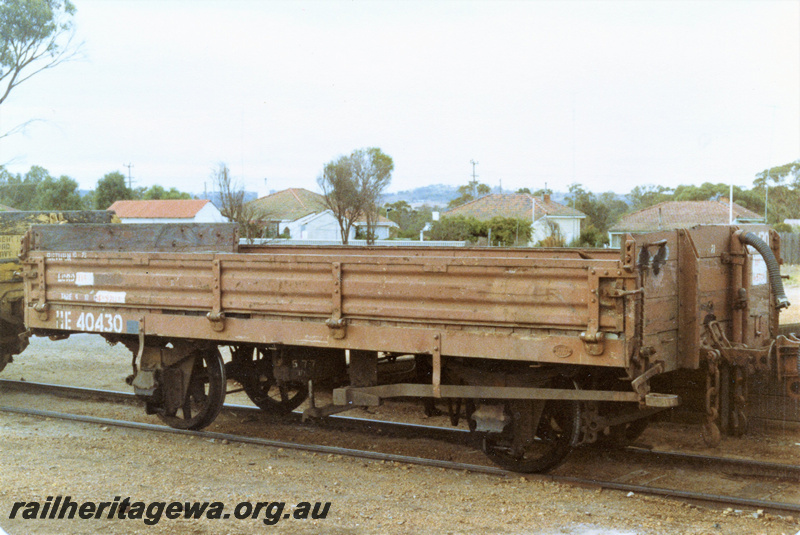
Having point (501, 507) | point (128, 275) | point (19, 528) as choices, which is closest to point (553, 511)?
point (501, 507)

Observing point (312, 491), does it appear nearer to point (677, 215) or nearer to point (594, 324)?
point (594, 324)

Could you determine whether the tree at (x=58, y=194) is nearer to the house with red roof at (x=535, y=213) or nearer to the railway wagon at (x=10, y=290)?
the house with red roof at (x=535, y=213)

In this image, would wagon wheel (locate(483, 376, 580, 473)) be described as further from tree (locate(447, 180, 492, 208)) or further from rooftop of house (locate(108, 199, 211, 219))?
tree (locate(447, 180, 492, 208))

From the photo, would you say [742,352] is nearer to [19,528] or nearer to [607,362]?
[607,362]

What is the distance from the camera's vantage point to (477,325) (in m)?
5.45

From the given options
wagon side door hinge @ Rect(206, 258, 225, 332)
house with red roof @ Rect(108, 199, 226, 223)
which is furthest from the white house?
wagon side door hinge @ Rect(206, 258, 225, 332)

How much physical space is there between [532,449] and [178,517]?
120 inches

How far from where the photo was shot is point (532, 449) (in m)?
6.76

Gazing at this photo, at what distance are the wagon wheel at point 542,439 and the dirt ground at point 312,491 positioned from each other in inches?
6.5

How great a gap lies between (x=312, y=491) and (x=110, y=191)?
38.2m

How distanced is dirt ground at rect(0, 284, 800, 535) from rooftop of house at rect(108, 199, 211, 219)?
30938 millimetres

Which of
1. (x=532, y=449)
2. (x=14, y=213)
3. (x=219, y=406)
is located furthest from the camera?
(x=14, y=213)

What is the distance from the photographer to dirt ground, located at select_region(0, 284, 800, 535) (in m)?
4.99

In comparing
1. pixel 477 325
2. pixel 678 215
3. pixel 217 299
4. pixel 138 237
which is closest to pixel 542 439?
pixel 477 325
